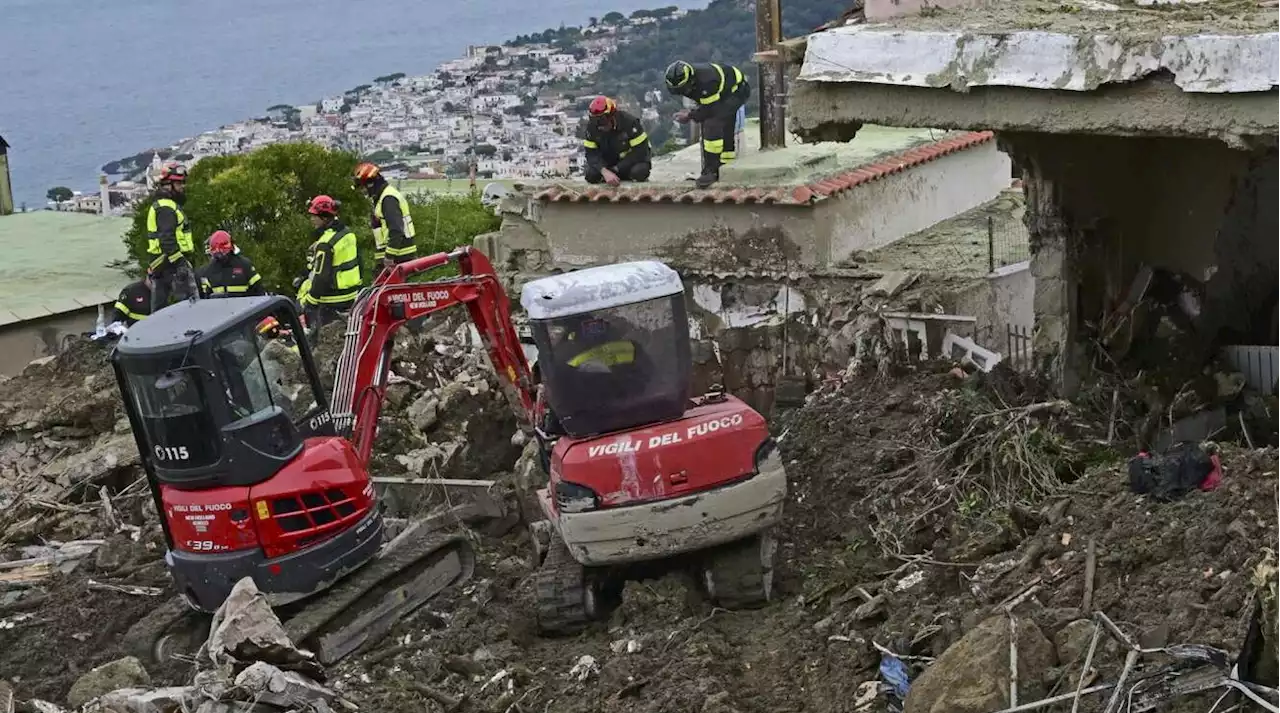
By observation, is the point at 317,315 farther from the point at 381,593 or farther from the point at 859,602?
the point at 859,602

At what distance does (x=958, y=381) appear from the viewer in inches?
491

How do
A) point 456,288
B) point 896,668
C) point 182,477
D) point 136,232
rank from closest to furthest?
point 896,668
point 182,477
point 456,288
point 136,232

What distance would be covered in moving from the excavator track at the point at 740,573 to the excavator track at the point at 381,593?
2140mm

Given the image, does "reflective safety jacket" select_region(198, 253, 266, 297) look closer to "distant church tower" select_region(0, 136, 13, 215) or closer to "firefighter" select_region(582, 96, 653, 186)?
"firefighter" select_region(582, 96, 653, 186)

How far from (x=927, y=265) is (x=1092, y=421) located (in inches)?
162

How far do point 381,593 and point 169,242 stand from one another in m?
7.49

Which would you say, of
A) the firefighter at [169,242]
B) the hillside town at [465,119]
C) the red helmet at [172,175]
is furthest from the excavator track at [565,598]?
the hillside town at [465,119]

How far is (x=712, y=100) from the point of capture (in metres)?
15.7

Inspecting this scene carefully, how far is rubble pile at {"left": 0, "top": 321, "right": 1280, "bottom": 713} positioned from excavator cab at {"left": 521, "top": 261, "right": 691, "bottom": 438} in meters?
1.21

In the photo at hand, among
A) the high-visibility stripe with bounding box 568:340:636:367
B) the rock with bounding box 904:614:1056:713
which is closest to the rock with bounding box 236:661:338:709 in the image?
the high-visibility stripe with bounding box 568:340:636:367

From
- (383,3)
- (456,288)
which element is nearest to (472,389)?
(456,288)

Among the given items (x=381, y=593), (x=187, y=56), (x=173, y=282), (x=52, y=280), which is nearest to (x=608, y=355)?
(x=381, y=593)

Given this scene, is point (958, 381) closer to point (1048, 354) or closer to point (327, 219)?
point (1048, 354)

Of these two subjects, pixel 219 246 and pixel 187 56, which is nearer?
pixel 219 246
